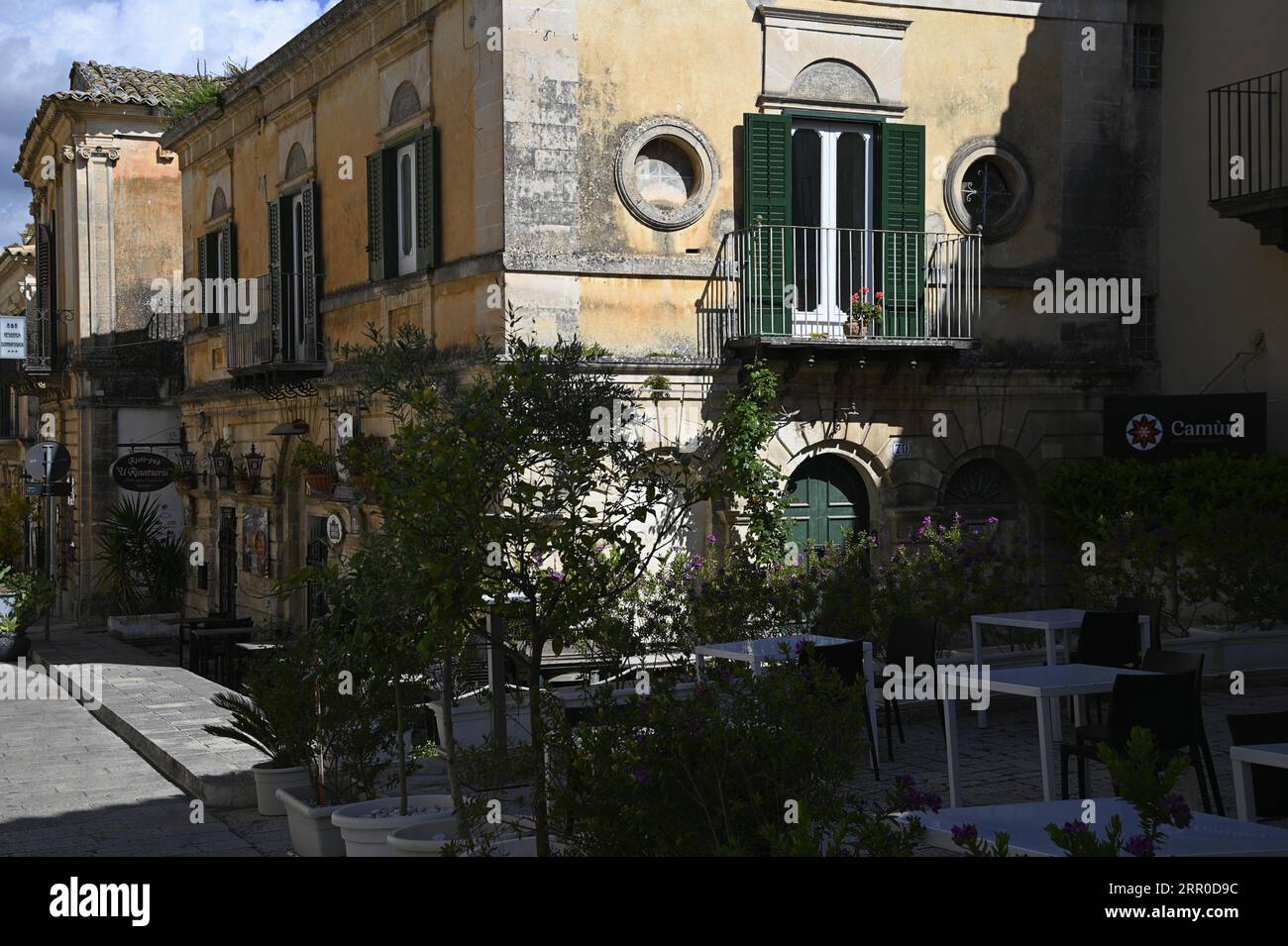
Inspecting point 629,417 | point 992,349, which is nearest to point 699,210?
point 992,349

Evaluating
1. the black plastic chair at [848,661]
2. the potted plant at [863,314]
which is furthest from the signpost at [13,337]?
the black plastic chair at [848,661]

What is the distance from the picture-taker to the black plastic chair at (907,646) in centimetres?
1009

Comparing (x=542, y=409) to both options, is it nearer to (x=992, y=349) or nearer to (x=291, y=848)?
(x=291, y=848)

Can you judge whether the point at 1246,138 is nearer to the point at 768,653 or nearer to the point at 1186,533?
the point at 1186,533

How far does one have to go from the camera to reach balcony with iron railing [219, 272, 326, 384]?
59.4 ft

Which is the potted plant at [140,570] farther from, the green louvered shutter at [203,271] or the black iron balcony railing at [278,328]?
the black iron balcony railing at [278,328]

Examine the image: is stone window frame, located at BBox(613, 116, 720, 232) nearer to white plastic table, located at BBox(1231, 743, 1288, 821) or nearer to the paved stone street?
the paved stone street

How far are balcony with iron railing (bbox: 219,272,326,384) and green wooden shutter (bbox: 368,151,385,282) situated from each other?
1731 mm

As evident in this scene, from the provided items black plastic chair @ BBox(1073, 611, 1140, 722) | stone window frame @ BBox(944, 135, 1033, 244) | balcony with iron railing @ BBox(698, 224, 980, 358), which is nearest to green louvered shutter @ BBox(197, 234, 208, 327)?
balcony with iron railing @ BBox(698, 224, 980, 358)

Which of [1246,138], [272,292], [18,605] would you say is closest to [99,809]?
[272,292]
